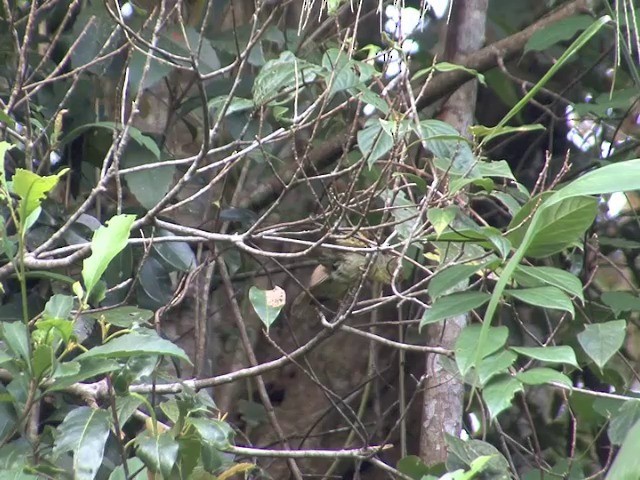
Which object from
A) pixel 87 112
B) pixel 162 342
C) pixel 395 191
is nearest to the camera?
pixel 162 342

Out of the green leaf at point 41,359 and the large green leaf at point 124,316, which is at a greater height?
the green leaf at point 41,359

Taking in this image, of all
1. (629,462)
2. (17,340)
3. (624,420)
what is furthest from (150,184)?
(629,462)

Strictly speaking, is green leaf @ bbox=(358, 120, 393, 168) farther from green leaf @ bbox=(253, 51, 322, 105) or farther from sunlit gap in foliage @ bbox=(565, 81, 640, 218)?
sunlit gap in foliage @ bbox=(565, 81, 640, 218)

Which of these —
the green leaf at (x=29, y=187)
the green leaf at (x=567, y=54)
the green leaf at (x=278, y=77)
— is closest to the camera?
the green leaf at (x=567, y=54)

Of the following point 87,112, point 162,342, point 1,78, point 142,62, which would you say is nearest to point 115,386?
point 162,342

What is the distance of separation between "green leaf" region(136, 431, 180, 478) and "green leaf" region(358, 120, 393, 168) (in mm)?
504

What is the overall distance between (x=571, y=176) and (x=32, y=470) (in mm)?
1614

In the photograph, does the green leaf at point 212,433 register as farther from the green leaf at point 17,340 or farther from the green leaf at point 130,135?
the green leaf at point 130,135

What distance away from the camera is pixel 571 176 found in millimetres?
2385

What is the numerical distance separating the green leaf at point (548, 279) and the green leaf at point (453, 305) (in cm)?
6

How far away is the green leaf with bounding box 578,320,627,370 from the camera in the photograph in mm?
1370

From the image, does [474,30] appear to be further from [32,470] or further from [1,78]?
[32,470]

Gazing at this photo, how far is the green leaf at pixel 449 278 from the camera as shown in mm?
1288

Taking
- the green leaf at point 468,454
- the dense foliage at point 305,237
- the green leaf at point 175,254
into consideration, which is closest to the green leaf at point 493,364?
the dense foliage at point 305,237
